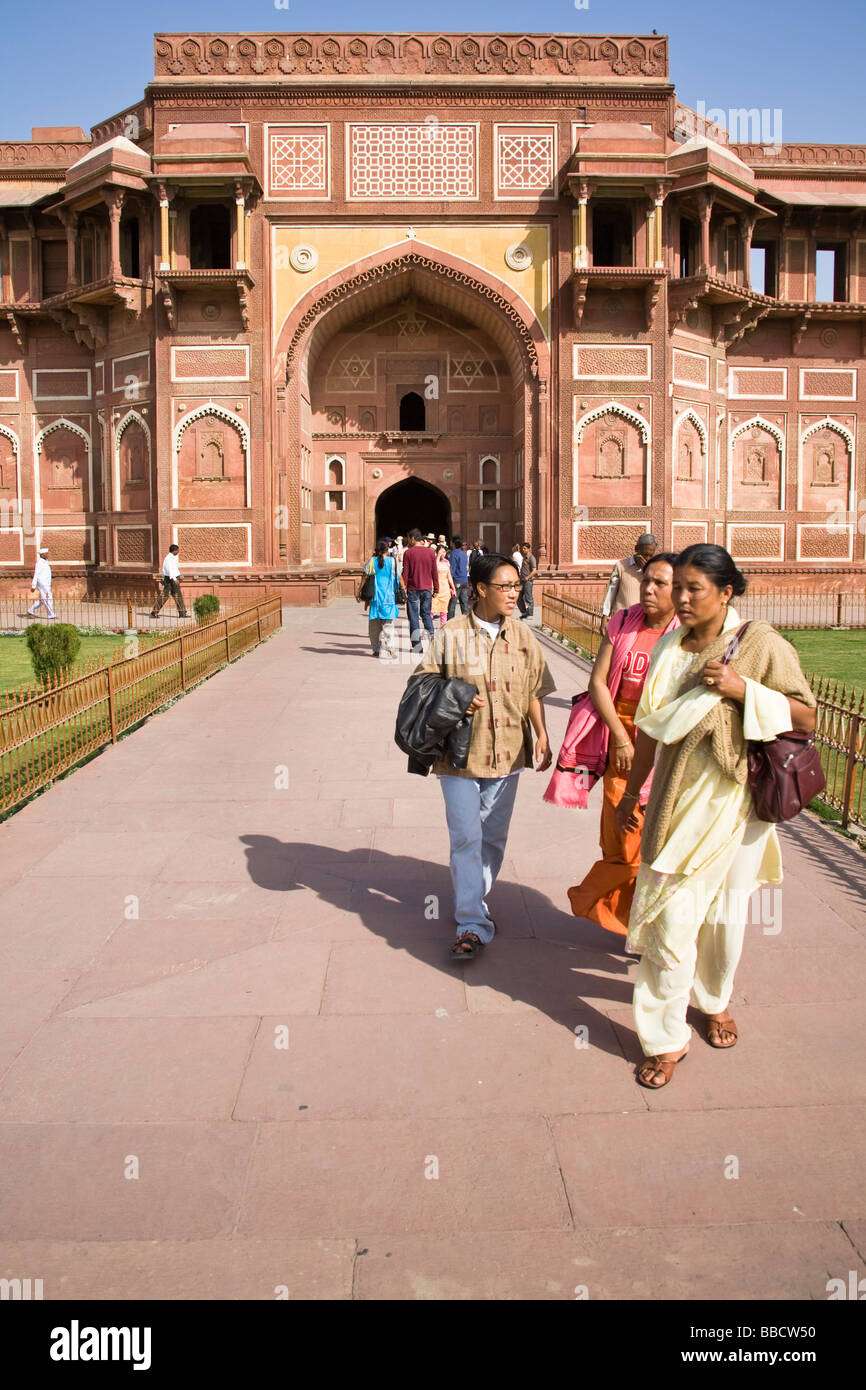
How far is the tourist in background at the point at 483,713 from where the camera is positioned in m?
3.78

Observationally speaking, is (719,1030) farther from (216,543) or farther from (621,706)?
(216,543)

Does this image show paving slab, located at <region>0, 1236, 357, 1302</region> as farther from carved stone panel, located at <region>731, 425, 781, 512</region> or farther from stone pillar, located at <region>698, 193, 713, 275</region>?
carved stone panel, located at <region>731, 425, 781, 512</region>

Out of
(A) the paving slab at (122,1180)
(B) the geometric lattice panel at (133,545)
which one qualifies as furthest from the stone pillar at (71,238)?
(A) the paving slab at (122,1180)

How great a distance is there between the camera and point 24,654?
1287 cm

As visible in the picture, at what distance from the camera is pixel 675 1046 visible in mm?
2947

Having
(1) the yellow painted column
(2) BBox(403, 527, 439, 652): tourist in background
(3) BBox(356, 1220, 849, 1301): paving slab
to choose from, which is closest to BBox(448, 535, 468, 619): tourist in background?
(2) BBox(403, 527, 439, 652): tourist in background

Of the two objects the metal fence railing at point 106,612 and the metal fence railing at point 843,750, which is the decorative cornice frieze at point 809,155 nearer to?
the metal fence railing at point 106,612

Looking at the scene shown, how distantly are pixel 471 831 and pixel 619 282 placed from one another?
16.3 meters

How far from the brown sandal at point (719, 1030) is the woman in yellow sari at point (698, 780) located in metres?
0.19

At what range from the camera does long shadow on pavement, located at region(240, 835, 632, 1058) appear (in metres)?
3.50

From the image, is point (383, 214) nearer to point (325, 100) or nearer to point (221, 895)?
point (325, 100)

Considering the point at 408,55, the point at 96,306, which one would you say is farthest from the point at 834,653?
the point at 96,306

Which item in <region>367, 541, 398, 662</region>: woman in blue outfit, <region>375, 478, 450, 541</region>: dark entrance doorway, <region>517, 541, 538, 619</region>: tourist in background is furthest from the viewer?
<region>375, 478, 450, 541</region>: dark entrance doorway

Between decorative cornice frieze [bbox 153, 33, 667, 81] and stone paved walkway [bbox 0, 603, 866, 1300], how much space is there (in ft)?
55.9
